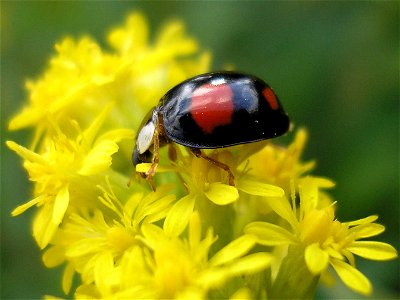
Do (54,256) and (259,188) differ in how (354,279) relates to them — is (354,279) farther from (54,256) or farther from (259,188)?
(54,256)

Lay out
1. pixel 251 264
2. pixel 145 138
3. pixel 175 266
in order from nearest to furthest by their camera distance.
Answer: pixel 251 264 → pixel 175 266 → pixel 145 138

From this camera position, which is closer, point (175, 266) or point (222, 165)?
point (175, 266)

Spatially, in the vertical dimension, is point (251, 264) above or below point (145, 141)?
below

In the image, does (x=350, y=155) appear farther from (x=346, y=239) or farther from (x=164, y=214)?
(x=164, y=214)

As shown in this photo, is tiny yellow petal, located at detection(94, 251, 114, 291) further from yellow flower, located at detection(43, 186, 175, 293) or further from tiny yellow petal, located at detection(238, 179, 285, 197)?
tiny yellow petal, located at detection(238, 179, 285, 197)

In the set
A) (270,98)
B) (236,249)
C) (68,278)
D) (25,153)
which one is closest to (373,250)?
(236,249)

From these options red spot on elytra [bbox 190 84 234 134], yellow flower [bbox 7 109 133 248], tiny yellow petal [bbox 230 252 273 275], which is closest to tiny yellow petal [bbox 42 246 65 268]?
yellow flower [bbox 7 109 133 248]

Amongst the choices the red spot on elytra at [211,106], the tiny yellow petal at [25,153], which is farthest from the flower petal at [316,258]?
the tiny yellow petal at [25,153]

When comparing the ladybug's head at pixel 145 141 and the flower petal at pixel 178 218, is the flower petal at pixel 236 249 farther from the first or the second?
the ladybug's head at pixel 145 141
